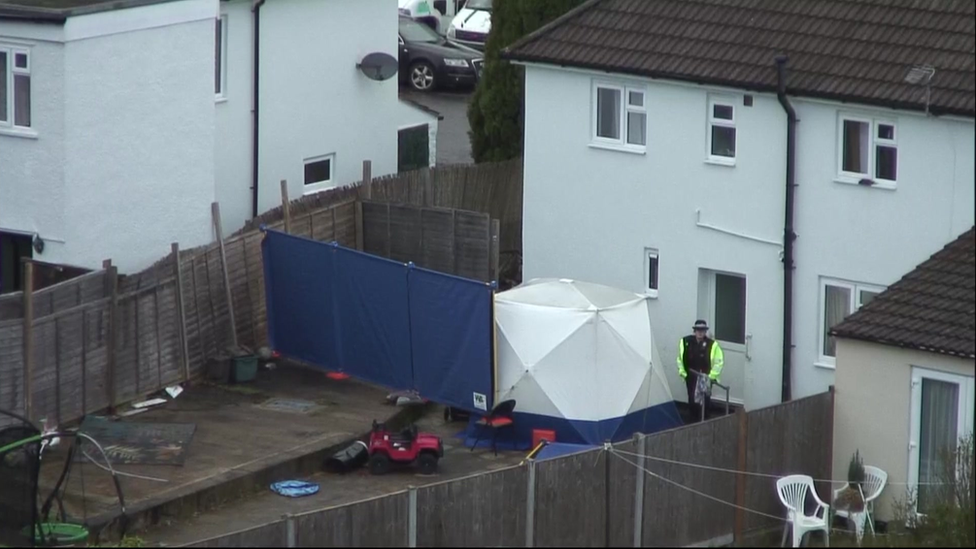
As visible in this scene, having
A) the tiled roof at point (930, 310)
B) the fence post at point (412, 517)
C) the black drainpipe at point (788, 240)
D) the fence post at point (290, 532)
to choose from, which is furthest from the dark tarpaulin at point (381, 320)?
the fence post at point (290, 532)

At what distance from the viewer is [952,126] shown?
2373 cm

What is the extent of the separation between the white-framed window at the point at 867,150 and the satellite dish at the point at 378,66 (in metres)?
9.76

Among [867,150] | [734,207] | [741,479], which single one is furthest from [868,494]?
[734,207]

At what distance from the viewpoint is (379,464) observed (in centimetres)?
2292

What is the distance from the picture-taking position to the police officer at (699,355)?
81.9 feet

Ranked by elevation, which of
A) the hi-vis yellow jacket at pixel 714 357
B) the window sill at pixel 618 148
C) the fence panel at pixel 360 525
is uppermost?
the window sill at pixel 618 148

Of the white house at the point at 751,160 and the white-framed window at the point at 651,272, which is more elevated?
the white house at the point at 751,160

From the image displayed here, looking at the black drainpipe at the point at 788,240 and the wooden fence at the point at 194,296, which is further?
the black drainpipe at the point at 788,240

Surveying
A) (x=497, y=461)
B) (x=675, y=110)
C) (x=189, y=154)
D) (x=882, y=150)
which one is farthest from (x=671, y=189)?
(x=189, y=154)

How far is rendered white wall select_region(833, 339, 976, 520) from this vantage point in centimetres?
2198

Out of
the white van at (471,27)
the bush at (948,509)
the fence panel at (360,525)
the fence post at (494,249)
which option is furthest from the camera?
the white van at (471,27)

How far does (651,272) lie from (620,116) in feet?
7.17

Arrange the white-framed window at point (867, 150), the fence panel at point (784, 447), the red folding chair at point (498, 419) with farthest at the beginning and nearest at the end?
the white-framed window at point (867, 150) → the red folding chair at point (498, 419) → the fence panel at point (784, 447)

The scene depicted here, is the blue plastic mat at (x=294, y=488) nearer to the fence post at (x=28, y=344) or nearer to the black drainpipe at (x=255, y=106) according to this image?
→ the fence post at (x=28, y=344)
